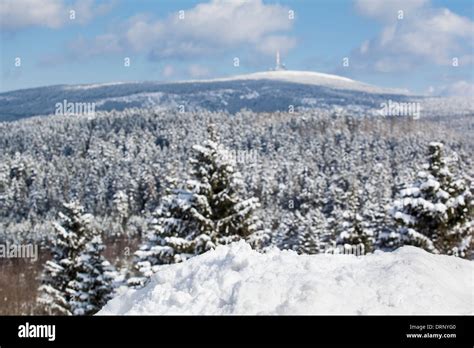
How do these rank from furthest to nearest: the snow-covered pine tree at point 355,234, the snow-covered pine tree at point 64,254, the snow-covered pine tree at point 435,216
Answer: the snow-covered pine tree at point 355,234, the snow-covered pine tree at point 64,254, the snow-covered pine tree at point 435,216

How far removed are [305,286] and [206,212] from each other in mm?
15450

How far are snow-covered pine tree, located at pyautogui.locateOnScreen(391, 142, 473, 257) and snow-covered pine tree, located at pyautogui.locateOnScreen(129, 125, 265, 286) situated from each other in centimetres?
549

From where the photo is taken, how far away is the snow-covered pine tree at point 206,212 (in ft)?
71.7

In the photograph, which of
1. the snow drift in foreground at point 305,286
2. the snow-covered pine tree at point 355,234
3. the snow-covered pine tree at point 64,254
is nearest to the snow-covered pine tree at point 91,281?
the snow-covered pine tree at point 64,254

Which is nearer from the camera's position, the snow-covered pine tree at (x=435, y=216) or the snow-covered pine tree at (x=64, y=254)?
the snow-covered pine tree at (x=435, y=216)

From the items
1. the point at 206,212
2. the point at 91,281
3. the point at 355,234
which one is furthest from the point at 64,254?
the point at 355,234

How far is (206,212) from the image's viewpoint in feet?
73.3

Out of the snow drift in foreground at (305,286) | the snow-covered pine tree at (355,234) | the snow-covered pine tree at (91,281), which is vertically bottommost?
the snow-covered pine tree at (91,281)

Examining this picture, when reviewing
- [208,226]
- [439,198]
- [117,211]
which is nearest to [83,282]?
[208,226]

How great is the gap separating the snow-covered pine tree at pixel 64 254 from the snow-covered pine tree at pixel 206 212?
17.0ft

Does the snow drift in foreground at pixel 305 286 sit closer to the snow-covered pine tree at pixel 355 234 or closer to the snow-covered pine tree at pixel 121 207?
the snow-covered pine tree at pixel 355 234

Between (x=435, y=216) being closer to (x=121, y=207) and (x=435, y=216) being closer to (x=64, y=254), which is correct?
(x=64, y=254)
